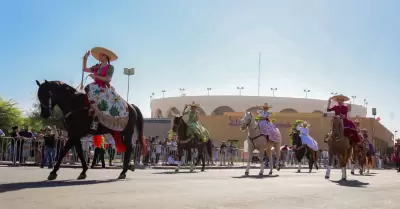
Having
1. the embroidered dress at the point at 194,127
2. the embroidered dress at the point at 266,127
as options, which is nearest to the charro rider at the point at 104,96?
the embroidered dress at the point at 266,127

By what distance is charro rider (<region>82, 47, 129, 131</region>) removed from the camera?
37.2ft

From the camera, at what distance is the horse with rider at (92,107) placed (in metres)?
10.9

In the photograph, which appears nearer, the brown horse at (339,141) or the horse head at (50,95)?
the horse head at (50,95)

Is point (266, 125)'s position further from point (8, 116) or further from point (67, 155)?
point (8, 116)

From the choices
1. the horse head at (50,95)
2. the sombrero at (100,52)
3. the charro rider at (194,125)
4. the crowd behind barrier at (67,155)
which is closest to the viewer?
the horse head at (50,95)

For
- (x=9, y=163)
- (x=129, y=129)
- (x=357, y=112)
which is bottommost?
(x=9, y=163)

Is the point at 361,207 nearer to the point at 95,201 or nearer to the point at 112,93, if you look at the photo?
the point at 95,201

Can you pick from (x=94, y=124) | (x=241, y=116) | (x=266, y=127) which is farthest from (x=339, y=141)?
(x=241, y=116)

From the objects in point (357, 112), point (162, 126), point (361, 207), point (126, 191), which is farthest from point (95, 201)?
point (357, 112)

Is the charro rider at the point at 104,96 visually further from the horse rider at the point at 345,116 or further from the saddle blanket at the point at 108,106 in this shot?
the horse rider at the point at 345,116

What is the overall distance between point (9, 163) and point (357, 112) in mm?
100094

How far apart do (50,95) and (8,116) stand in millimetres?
38081

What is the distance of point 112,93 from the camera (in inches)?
462

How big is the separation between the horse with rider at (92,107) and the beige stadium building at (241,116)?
152 ft
